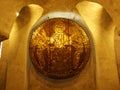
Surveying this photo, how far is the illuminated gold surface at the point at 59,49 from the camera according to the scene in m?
6.52

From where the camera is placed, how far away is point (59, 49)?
661cm

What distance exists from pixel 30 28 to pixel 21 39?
0.35 m

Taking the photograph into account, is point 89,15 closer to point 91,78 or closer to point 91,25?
point 91,25

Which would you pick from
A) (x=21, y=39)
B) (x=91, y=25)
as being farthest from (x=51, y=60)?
(x=91, y=25)

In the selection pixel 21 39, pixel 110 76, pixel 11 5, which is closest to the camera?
pixel 11 5

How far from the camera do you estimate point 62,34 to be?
6.68m

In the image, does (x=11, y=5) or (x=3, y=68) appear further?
(x=3, y=68)

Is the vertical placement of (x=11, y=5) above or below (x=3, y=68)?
above

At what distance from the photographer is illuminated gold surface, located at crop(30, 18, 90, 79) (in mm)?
6523

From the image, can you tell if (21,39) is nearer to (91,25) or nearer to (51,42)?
(51,42)

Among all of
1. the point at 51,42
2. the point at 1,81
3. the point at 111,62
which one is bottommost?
the point at 1,81

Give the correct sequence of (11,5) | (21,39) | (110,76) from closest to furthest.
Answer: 1. (11,5)
2. (110,76)
3. (21,39)

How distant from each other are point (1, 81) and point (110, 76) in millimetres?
2578

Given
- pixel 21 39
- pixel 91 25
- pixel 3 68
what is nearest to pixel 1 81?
pixel 3 68
